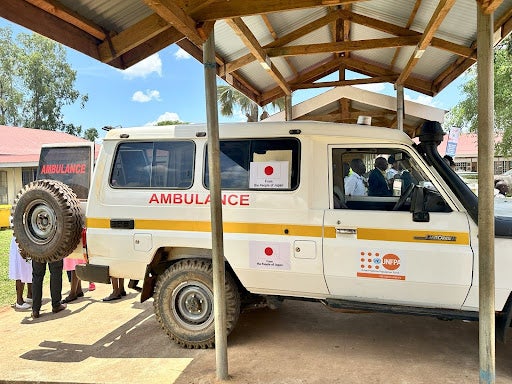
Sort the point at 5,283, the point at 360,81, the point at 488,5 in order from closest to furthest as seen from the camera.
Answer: the point at 488,5
the point at 5,283
the point at 360,81

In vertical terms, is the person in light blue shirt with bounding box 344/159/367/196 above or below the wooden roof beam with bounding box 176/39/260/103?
below

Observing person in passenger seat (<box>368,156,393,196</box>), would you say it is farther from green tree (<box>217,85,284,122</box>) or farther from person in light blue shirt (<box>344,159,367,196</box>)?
green tree (<box>217,85,284,122</box>)

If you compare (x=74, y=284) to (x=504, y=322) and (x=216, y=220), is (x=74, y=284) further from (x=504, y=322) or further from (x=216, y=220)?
(x=504, y=322)

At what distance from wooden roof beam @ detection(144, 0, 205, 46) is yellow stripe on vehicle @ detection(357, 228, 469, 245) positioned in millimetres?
2292

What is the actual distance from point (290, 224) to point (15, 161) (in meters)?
19.0

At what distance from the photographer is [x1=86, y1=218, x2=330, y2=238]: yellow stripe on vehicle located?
3811 mm

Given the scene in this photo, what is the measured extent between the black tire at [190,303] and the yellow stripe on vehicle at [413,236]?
149 cm

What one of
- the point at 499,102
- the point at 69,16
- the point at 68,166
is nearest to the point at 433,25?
the point at 69,16

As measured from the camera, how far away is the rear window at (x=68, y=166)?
517 cm

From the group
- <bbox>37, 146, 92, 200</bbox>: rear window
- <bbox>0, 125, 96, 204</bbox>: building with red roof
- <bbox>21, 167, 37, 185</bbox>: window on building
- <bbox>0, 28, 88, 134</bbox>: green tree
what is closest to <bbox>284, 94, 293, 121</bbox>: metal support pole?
<bbox>37, 146, 92, 200</bbox>: rear window

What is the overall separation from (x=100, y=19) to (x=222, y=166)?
1.83 meters

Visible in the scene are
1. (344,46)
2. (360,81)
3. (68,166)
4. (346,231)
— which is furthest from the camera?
(360,81)

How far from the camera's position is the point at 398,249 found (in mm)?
3574

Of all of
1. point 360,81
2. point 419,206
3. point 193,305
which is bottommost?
point 193,305
